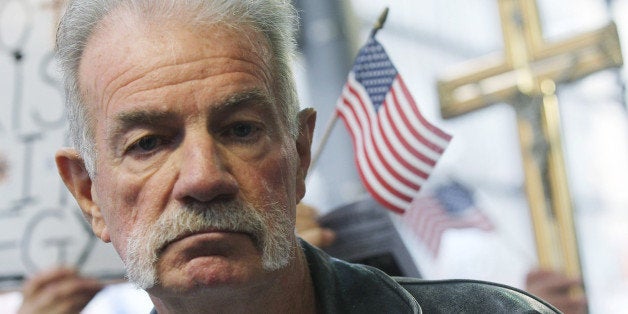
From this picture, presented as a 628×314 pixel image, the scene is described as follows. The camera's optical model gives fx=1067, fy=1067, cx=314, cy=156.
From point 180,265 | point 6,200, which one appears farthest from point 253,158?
point 6,200

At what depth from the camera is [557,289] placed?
10.3 feet

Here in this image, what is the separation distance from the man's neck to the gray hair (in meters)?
0.26

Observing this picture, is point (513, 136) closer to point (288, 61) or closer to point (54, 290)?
point (54, 290)

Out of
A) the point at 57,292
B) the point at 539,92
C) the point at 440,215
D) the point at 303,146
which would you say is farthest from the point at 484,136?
the point at 303,146

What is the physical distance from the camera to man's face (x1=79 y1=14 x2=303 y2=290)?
1690 millimetres

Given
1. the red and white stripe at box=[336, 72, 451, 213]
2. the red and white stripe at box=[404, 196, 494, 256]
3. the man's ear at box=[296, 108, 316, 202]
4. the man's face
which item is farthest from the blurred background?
the man's face

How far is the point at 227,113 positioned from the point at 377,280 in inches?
18.3

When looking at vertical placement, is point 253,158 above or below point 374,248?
above

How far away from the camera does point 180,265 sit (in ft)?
5.58

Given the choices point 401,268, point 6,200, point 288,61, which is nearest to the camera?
point 288,61

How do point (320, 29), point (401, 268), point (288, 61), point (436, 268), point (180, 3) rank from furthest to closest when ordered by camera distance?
point (320, 29) → point (436, 268) → point (401, 268) → point (288, 61) → point (180, 3)

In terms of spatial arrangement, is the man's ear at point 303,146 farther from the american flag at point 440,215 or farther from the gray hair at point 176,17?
the american flag at point 440,215

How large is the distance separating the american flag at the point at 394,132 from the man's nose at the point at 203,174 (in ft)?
4.56

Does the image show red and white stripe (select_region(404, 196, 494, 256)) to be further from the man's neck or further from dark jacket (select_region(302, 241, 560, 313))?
the man's neck
